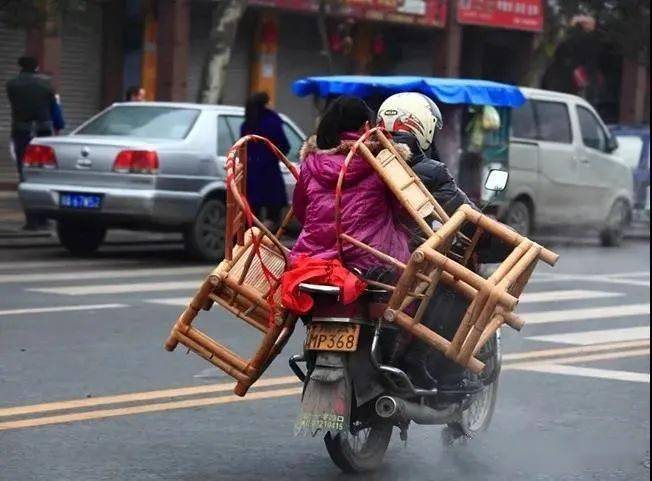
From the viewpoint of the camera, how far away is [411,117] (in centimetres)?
700

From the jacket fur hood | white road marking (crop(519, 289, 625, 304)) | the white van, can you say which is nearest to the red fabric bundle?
the jacket fur hood

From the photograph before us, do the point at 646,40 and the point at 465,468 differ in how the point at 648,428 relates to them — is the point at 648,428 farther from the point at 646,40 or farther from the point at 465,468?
the point at 646,40

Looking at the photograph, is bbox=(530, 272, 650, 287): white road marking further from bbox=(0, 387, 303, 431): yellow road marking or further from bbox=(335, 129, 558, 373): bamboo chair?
bbox=(335, 129, 558, 373): bamboo chair

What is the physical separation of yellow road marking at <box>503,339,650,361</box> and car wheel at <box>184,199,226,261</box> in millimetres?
5531

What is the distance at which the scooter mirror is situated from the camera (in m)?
6.82

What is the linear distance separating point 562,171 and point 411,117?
13462 mm

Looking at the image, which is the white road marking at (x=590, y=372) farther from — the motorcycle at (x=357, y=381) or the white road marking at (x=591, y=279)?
the white road marking at (x=591, y=279)

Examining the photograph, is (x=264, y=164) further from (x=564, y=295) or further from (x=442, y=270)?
(x=442, y=270)

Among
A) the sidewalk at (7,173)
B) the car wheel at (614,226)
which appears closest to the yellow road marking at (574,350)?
the car wheel at (614,226)

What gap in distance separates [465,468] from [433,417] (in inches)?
19.5

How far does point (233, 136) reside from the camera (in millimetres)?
16562

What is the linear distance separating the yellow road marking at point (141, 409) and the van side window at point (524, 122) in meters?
10.8

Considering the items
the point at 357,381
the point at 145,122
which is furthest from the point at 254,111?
the point at 357,381

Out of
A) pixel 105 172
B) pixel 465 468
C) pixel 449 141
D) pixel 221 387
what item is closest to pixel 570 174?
pixel 449 141
